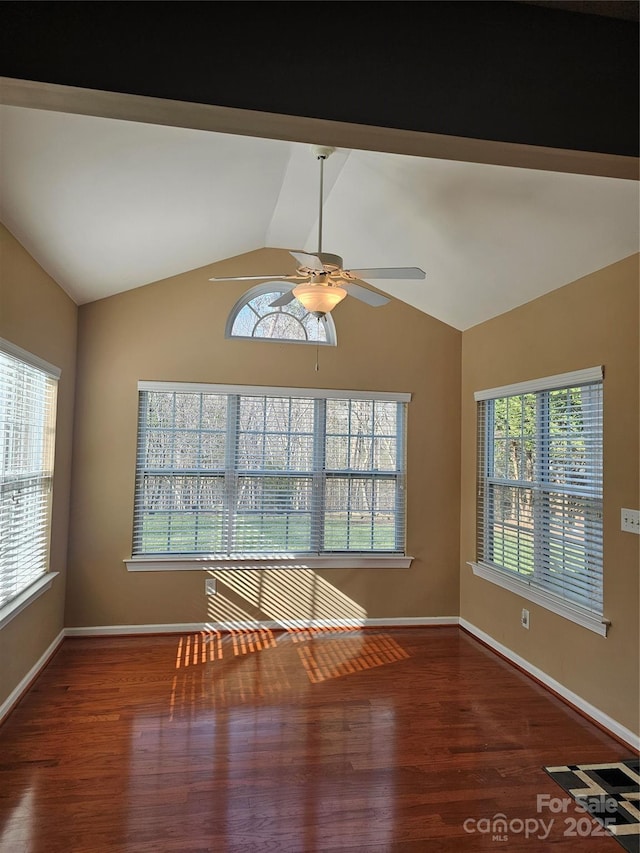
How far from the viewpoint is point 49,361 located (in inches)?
145

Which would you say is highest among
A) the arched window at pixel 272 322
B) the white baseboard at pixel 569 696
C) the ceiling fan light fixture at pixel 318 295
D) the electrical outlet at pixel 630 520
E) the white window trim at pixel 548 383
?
the arched window at pixel 272 322

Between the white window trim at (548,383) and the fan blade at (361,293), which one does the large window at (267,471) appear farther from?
the fan blade at (361,293)

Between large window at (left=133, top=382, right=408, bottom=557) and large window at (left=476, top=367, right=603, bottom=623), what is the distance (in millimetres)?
819

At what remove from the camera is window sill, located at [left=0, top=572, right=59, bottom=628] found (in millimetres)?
3004

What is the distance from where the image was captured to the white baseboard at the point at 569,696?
9.68ft

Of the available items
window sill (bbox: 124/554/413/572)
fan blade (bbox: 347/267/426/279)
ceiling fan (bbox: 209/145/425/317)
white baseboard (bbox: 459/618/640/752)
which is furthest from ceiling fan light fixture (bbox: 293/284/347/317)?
white baseboard (bbox: 459/618/640/752)

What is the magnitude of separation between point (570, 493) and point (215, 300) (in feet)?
10.2

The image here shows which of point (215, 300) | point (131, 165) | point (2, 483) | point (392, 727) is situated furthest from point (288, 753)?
point (215, 300)

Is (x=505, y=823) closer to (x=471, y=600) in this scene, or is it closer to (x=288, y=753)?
(x=288, y=753)

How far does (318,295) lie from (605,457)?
188 cm

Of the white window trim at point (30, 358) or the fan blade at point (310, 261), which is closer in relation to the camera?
the fan blade at point (310, 261)

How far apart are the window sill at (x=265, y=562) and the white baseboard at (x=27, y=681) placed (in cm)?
76

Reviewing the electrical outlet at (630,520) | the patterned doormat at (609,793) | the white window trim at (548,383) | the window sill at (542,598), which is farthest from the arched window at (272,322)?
the patterned doormat at (609,793)

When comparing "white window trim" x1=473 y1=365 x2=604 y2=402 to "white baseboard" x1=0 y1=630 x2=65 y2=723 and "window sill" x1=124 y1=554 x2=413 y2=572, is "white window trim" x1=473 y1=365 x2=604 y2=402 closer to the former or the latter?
"window sill" x1=124 y1=554 x2=413 y2=572
